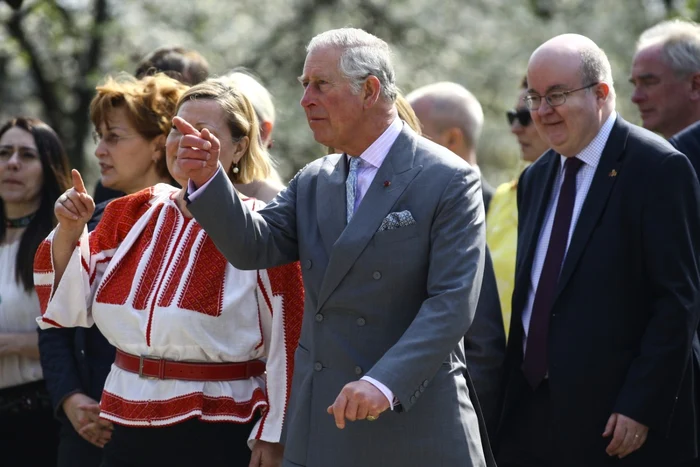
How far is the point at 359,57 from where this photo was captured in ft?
11.4

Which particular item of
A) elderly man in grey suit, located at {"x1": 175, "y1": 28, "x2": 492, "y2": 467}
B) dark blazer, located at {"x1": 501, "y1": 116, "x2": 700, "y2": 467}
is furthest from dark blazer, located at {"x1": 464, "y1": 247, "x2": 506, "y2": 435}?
elderly man in grey suit, located at {"x1": 175, "y1": 28, "x2": 492, "y2": 467}

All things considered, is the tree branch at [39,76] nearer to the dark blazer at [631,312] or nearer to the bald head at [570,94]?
the bald head at [570,94]

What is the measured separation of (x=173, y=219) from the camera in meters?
3.92

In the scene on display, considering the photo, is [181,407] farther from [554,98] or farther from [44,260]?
[554,98]

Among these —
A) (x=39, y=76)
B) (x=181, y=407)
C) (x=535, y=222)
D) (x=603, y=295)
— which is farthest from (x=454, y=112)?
(x=39, y=76)

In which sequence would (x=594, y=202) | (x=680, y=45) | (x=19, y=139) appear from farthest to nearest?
(x=19, y=139) → (x=680, y=45) → (x=594, y=202)

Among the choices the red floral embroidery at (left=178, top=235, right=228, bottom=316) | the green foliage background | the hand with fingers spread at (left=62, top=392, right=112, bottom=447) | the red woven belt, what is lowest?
the hand with fingers spread at (left=62, top=392, right=112, bottom=447)

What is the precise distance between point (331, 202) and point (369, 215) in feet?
0.60

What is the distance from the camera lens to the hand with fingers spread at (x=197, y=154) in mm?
3285

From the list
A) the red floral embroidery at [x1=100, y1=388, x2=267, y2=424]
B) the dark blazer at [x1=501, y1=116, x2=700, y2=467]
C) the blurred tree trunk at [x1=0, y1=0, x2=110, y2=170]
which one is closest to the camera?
the red floral embroidery at [x1=100, y1=388, x2=267, y2=424]

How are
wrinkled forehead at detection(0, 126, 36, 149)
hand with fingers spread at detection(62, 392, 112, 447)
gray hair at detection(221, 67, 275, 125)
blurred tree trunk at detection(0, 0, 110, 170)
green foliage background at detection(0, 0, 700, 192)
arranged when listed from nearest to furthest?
1. hand with fingers spread at detection(62, 392, 112, 447)
2. gray hair at detection(221, 67, 275, 125)
3. wrinkled forehead at detection(0, 126, 36, 149)
4. green foliage background at detection(0, 0, 700, 192)
5. blurred tree trunk at detection(0, 0, 110, 170)

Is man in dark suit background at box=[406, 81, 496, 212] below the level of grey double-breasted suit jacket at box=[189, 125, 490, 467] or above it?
above

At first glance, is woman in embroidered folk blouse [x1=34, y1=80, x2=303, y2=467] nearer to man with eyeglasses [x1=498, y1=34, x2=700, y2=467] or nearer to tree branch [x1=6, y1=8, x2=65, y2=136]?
man with eyeglasses [x1=498, y1=34, x2=700, y2=467]

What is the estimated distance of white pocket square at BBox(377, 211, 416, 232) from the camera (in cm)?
334
